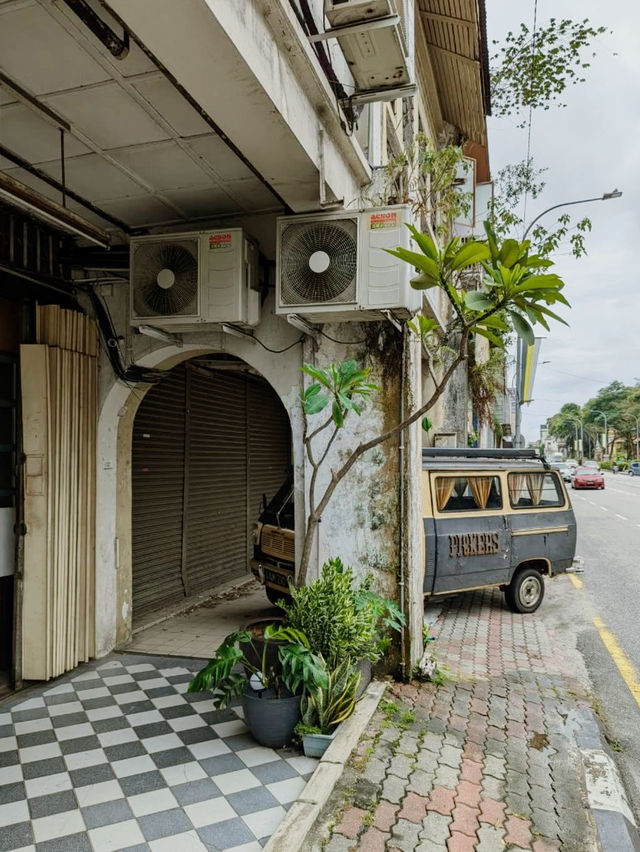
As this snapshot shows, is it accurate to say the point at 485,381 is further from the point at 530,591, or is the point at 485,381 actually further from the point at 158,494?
the point at 158,494

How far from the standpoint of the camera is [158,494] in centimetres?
699

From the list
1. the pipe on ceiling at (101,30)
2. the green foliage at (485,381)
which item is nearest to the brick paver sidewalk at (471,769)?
the pipe on ceiling at (101,30)

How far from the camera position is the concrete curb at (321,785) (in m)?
2.65

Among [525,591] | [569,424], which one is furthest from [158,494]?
[569,424]

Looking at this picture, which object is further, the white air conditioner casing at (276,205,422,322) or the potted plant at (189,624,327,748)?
the white air conditioner casing at (276,205,422,322)

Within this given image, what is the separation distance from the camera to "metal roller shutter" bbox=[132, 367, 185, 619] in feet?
21.5

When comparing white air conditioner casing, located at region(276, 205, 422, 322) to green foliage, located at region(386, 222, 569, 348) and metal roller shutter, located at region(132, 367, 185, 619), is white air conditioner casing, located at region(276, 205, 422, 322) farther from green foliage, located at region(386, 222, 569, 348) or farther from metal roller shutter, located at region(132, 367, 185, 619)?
metal roller shutter, located at region(132, 367, 185, 619)

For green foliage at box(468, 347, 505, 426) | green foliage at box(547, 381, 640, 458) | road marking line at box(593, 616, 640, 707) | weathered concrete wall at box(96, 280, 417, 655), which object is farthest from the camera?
green foliage at box(547, 381, 640, 458)

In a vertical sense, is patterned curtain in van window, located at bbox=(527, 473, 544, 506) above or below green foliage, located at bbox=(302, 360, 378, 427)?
below

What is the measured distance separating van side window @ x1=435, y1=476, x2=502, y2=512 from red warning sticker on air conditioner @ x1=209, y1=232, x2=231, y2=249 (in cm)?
344

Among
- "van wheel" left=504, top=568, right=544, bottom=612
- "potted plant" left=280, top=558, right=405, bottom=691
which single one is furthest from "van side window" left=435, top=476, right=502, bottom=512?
"potted plant" left=280, top=558, right=405, bottom=691

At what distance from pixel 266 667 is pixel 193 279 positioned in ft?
9.51

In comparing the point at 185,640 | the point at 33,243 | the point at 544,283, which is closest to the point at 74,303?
the point at 33,243

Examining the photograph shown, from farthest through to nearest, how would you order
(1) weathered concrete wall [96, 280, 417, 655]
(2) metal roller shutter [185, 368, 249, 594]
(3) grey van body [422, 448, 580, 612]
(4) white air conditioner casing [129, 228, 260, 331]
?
(2) metal roller shutter [185, 368, 249, 594], (3) grey van body [422, 448, 580, 612], (1) weathered concrete wall [96, 280, 417, 655], (4) white air conditioner casing [129, 228, 260, 331]
